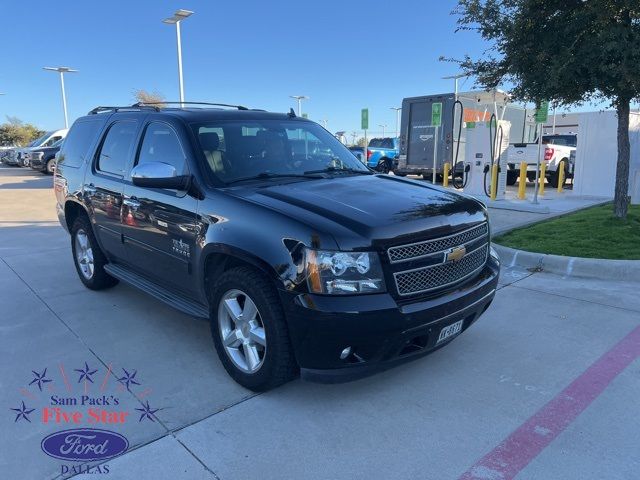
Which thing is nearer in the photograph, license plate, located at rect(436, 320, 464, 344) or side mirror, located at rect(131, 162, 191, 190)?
license plate, located at rect(436, 320, 464, 344)

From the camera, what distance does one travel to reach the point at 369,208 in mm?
3215

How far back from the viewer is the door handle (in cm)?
433

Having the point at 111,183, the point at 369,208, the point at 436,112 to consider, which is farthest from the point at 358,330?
the point at 436,112

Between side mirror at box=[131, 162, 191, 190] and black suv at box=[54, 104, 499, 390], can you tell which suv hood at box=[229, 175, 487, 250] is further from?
side mirror at box=[131, 162, 191, 190]

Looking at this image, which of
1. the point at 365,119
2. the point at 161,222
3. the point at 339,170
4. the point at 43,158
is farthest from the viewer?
the point at 43,158

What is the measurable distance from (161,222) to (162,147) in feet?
2.25

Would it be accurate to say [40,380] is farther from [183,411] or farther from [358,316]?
[358,316]

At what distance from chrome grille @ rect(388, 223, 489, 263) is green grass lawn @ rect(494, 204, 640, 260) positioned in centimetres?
369

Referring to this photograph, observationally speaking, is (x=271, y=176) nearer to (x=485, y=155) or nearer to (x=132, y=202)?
(x=132, y=202)

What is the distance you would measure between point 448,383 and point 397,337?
870 mm

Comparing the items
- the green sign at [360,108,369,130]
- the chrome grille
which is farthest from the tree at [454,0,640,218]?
the green sign at [360,108,369,130]

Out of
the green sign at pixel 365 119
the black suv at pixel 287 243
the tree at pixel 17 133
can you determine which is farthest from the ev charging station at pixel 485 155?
the tree at pixel 17 133

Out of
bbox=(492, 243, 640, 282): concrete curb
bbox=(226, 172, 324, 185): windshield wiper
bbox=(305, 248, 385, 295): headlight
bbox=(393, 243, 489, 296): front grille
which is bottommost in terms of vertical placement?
bbox=(492, 243, 640, 282): concrete curb

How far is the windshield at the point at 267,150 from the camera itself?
3869 mm
